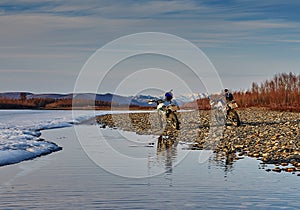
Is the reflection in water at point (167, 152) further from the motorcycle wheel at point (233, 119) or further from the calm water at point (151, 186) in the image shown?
the motorcycle wheel at point (233, 119)

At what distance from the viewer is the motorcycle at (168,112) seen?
96.8 ft

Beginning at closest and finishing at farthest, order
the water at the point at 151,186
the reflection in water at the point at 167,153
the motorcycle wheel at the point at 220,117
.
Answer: the water at the point at 151,186 → the reflection in water at the point at 167,153 → the motorcycle wheel at the point at 220,117

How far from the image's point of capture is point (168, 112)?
29672 millimetres

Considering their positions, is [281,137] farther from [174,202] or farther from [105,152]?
[174,202]

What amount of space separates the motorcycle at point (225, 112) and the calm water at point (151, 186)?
12.7 metres

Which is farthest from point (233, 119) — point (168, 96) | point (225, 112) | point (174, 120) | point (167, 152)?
point (167, 152)

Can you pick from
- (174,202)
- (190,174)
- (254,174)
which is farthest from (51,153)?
(174,202)

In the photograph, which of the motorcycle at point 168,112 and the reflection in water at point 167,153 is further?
the motorcycle at point 168,112

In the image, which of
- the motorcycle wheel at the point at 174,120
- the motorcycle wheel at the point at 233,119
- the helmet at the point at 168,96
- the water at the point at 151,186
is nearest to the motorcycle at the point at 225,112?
the motorcycle wheel at the point at 233,119

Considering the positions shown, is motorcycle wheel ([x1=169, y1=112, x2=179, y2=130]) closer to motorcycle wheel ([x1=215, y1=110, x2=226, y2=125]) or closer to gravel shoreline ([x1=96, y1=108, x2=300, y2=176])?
gravel shoreline ([x1=96, y1=108, x2=300, y2=176])

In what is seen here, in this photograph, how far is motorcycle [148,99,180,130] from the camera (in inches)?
1162

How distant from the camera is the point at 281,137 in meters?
23.0

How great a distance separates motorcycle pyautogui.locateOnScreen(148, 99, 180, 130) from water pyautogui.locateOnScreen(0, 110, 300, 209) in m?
11.1

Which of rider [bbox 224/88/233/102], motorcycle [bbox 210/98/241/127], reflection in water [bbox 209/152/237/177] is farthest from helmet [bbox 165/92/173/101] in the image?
reflection in water [bbox 209/152/237/177]
